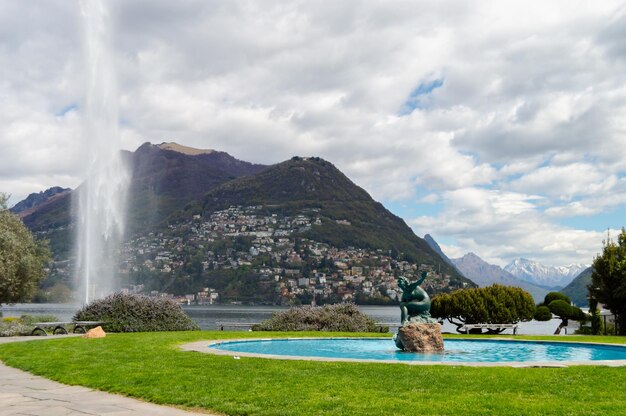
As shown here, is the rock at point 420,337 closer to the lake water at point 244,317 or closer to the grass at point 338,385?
the grass at point 338,385

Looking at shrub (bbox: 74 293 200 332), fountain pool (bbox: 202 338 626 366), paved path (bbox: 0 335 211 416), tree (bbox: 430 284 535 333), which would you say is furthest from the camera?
tree (bbox: 430 284 535 333)

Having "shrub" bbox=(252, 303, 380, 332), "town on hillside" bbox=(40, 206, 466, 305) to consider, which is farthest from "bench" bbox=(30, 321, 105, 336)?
"town on hillside" bbox=(40, 206, 466, 305)

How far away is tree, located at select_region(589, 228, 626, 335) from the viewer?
35.9 metres

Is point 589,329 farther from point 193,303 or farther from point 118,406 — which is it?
point 193,303

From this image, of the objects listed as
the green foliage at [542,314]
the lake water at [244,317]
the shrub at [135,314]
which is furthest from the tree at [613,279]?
the shrub at [135,314]

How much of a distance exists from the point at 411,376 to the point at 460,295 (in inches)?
1096

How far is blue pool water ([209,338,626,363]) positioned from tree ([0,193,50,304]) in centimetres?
1922

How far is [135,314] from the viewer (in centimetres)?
3161

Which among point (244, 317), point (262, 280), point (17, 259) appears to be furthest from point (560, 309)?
point (262, 280)

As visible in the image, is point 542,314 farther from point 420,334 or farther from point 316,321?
point 420,334

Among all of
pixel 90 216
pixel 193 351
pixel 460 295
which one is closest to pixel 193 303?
pixel 90 216

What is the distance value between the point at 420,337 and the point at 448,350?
262 cm

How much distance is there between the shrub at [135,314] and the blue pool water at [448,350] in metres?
9.32

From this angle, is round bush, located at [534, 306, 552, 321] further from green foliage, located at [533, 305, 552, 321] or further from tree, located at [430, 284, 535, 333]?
tree, located at [430, 284, 535, 333]
